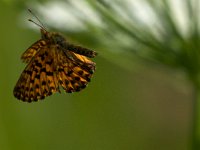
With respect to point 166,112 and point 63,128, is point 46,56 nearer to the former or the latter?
point 63,128

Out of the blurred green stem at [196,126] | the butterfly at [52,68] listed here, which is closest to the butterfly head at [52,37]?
the butterfly at [52,68]

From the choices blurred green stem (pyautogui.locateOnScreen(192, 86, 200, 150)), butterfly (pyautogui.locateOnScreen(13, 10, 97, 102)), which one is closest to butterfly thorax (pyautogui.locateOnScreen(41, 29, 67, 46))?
butterfly (pyautogui.locateOnScreen(13, 10, 97, 102))

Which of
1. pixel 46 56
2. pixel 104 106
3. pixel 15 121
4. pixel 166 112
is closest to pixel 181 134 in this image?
pixel 166 112

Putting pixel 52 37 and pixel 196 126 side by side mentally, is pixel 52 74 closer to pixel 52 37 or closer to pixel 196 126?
pixel 52 37

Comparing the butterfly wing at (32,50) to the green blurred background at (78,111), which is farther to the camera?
the green blurred background at (78,111)

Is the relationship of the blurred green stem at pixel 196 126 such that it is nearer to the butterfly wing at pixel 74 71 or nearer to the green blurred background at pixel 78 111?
the green blurred background at pixel 78 111

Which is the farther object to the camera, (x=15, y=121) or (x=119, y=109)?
(x=119, y=109)

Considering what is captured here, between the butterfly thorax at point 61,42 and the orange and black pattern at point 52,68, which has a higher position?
the butterfly thorax at point 61,42

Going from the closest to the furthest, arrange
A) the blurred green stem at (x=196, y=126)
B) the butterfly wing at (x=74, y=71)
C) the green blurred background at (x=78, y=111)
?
the butterfly wing at (x=74, y=71), the blurred green stem at (x=196, y=126), the green blurred background at (x=78, y=111)
